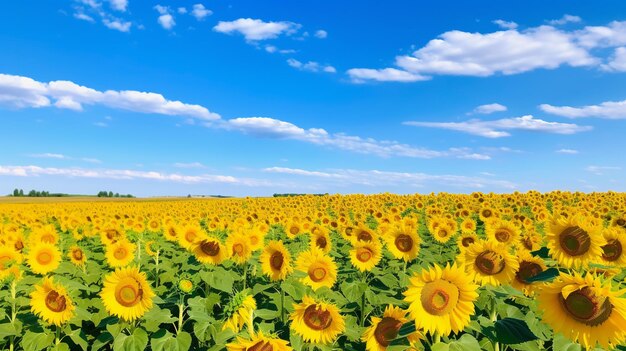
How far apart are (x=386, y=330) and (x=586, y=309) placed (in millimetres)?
1602

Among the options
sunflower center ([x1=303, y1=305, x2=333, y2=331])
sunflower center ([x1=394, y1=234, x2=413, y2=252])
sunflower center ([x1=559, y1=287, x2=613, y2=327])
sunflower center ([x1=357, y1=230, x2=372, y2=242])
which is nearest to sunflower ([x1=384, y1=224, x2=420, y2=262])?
sunflower center ([x1=394, y1=234, x2=413, y2=252])

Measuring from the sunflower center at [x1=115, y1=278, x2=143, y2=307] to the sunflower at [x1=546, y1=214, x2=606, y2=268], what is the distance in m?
4.59

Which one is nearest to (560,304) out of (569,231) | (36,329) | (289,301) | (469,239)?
(569,231)

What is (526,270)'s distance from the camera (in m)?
4.95

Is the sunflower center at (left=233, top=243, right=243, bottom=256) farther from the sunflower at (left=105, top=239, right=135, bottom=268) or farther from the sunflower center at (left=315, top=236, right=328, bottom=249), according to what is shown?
the sunflower at (left=105, top=239, right=135, bottom=268)

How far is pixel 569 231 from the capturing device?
4602mm

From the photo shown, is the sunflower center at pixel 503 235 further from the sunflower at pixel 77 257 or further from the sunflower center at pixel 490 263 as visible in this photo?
the sunflower at pixel 77 257

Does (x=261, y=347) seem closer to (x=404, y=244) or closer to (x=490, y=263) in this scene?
(x=490, y=263)

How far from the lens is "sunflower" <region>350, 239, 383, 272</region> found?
7352 millimetres

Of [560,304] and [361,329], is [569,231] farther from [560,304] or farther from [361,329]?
[361,329]

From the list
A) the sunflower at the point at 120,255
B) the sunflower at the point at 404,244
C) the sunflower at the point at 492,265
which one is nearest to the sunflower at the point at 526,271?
the sunflower at the point at 492,265

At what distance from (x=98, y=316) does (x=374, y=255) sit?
419 cm

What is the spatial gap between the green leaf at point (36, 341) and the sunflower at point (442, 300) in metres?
5.38

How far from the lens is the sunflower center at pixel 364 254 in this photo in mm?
7391
